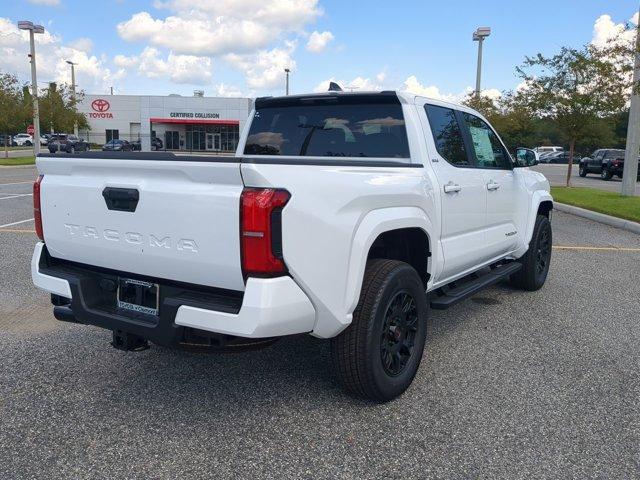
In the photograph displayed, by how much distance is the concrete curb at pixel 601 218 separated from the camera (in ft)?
37.9

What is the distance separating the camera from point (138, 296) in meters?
3.14

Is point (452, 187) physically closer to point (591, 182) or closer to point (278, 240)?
point (278, 240)

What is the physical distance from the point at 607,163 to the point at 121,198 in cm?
3132

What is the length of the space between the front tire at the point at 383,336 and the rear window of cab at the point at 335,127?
1.09 m

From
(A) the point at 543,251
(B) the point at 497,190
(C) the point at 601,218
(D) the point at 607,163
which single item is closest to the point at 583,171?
(D) the point at 607,163

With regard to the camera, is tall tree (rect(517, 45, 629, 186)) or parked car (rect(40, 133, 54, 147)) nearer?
tall tree (rect(517, 45, 629, 186))

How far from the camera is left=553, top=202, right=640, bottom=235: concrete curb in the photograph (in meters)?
11.5

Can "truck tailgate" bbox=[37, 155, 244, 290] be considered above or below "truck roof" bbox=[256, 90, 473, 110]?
below

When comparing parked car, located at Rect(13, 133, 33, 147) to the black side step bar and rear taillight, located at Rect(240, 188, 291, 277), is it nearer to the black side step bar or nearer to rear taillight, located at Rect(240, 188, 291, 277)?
the black side step bar

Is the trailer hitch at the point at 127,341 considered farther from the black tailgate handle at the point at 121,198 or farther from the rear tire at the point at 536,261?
the rear tire at the point at 536,261

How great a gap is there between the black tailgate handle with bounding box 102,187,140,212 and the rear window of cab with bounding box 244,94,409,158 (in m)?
1.82

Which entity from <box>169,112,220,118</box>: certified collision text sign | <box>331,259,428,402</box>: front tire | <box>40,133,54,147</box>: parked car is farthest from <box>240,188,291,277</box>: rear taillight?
<box>40,133,54,147</box>: parked car

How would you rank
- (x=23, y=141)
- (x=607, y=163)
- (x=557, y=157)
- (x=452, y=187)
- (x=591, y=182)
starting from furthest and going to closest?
(x=23, y=141)
(x=557, y=157)
(x=607, y=163)
(x=591, y=182)
(x=452, y=187)

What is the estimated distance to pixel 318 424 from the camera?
3.27 m
